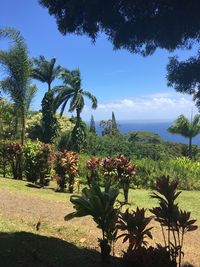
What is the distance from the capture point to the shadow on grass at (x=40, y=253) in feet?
19.9

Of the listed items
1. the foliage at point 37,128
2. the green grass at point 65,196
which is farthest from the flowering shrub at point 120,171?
the foliage at point 37,128

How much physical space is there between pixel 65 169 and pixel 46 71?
25.9 metres

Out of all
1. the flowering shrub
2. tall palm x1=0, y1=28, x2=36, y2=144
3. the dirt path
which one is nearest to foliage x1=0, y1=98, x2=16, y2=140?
tall palm x1=0, y1=28, x2=36, y2=144

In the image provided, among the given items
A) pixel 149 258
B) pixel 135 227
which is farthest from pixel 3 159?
pixel 149 258

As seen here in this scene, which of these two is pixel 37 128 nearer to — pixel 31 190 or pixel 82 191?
pixel 31 190

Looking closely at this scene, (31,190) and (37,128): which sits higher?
(37,128)

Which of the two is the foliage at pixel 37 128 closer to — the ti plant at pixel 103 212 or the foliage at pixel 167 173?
the foliage at pixel 167 173

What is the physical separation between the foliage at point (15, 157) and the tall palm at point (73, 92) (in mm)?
20986

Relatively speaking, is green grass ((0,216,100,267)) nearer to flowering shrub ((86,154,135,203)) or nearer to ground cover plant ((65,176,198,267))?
ground cover plant ((65,176,198,267))

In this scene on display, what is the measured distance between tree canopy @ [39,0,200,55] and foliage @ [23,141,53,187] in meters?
8.61

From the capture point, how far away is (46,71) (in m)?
39.9

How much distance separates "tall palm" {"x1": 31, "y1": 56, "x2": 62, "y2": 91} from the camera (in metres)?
39.5

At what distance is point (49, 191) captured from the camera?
1460cm

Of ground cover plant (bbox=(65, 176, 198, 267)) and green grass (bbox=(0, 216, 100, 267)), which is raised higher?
ground cover plant (bbox=(65, 176, 198, 267))
